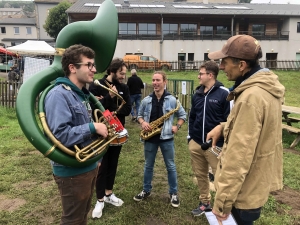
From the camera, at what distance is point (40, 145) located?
209 centimetres

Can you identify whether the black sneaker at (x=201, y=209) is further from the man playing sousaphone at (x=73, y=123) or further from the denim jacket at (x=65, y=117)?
the denim jacket at (x=65, y=117)

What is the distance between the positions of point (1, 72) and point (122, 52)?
1118 centimetres

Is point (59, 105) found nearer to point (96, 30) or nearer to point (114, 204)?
point (96, 30)

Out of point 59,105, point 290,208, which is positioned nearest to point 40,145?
point 59,105

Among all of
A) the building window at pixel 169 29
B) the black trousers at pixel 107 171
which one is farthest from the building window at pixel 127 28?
the black trousers at pixel 107 171

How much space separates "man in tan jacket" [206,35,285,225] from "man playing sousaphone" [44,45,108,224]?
1112 millimetres

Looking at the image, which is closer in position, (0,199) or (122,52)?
(0,199)

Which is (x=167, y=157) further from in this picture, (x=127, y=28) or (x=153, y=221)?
(x=127, y=28)

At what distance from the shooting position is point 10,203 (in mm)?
3787

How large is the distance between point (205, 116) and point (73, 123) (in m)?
1.73

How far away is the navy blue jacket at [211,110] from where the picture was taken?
128 inches

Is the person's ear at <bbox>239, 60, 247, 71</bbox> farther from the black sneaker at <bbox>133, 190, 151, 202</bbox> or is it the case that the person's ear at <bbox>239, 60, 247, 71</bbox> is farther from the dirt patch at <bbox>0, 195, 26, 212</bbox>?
the dirt patch at <bbox>0, 195, 26, 212</bbox>

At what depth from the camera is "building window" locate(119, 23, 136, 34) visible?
2753 cm

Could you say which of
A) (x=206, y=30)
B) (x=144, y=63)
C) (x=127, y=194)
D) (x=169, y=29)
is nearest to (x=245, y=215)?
(x=127, y=194)
